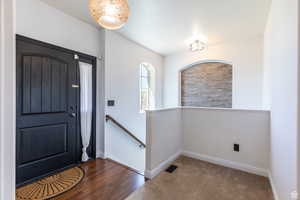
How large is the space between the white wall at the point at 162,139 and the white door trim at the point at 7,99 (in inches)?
65.4

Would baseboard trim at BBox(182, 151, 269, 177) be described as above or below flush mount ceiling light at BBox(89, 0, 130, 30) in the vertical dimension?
below

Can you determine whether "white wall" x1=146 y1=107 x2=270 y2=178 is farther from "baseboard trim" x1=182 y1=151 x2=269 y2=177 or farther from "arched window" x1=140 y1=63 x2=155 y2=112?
"arched window" x1=140 y1=63 x2=155 y2=112

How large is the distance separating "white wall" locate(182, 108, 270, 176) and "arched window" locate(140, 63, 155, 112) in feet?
5.23

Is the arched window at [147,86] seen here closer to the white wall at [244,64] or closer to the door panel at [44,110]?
the white wall at [244,64]

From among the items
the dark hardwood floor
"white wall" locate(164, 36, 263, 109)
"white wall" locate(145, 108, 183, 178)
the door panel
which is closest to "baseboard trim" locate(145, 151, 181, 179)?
"white wall" locate(145, 108, 183, 178)

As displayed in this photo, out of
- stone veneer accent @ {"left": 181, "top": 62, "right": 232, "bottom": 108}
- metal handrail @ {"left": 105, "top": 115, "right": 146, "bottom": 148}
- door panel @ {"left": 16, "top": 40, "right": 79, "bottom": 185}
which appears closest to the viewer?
door panel @ {"left": 16, "top": 40, "right": 79, "bottom": 185}

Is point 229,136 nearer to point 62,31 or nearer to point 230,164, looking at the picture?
point 230,164

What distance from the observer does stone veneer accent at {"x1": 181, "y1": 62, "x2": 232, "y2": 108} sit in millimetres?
3762

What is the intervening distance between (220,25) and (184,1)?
111 centimetres

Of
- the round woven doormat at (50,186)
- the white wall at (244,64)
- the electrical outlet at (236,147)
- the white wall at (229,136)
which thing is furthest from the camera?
the white wall at (244,64)

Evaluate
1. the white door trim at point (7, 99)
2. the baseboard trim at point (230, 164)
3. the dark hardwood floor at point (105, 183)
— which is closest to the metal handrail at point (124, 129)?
the dark hardwood floor at point (105, 183)

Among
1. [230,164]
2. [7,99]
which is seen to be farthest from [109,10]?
[230,164]

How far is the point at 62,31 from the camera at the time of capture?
2.42 metres

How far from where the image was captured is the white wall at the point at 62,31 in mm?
2029
